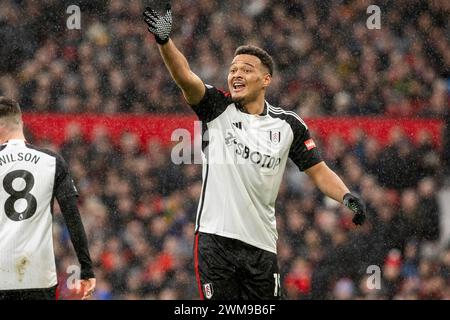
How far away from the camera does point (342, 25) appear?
14516mm

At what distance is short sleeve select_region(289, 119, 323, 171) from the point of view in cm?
657

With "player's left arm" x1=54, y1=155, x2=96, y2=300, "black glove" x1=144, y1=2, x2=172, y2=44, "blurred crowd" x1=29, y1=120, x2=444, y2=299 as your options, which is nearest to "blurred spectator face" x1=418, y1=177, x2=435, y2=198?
"blurred crowd" x1=29, y1=120, x2=444, y2=299

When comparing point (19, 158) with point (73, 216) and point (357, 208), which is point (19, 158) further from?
point (357, 208)

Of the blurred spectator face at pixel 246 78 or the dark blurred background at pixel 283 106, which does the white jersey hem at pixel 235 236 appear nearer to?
the blurred spectator face at pixel 246 78

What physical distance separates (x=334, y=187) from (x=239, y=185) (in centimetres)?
70

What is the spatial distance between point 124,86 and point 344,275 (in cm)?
427

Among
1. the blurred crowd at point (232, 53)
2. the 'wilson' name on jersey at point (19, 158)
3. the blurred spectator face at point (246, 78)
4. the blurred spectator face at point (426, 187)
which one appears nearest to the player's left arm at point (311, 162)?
the blurred spectator face at point (246, 78)

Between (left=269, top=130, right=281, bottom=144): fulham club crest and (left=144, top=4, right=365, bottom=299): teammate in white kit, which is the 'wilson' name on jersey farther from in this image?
(left=269, top=130, right=281, bottom=144): fulham club crest

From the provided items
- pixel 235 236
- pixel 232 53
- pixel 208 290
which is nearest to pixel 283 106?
pixel 232 53

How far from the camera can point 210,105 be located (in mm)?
6285

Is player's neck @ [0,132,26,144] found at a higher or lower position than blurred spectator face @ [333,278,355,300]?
higher

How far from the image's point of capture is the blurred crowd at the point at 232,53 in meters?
13.2
